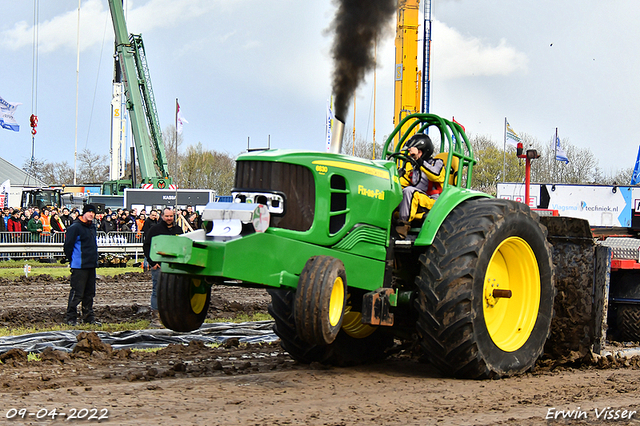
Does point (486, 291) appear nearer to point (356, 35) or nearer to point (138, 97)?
point (356, 35)

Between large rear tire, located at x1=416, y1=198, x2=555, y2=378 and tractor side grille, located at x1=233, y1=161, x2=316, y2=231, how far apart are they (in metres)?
1.17

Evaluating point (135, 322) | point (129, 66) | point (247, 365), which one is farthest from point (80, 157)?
point (247, 365)

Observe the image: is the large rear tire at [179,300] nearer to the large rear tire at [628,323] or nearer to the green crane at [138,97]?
the large rear tire at [628,323]

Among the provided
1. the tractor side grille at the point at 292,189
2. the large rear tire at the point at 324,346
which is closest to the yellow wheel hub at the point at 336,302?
the tractor side grille at the point at 292,189

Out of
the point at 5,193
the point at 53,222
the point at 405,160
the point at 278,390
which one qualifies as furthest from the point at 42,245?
the point at 278,390

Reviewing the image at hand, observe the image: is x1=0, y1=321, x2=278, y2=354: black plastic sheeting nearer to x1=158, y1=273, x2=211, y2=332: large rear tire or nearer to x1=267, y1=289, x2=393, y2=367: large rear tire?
x1=267, y1=289, x2=393, y2=367: large rear tire

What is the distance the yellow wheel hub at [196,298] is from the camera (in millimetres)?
5750

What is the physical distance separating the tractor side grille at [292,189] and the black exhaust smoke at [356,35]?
343 cm

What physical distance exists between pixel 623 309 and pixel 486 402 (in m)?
5.23

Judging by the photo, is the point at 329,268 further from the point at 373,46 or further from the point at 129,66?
the point at 129,66

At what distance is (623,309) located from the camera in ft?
31.9

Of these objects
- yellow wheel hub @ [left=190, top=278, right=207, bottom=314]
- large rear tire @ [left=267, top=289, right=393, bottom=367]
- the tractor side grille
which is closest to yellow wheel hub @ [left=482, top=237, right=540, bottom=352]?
large rear tire @ [left=267, top=289, right=393, bottom=367]

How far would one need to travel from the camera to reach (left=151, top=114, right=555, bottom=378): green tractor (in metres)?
5.26

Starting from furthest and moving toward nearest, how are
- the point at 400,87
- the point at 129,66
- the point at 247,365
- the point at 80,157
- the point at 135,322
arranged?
1. the point at 80,157
2. the point at 129,66
3. the point at 400,87
4. the point at 135,322
5. the point at 247,365
